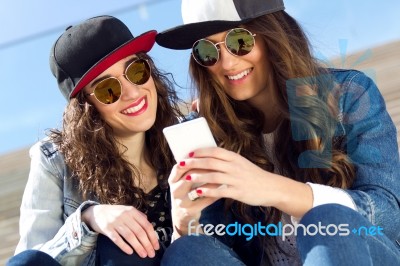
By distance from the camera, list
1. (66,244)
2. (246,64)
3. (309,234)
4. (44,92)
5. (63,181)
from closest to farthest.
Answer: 1. (309,234)
2. (66,244)
3. (246,64)
4. (63,181)
5. (44,92)

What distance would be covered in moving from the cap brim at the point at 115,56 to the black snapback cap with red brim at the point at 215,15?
7 cm

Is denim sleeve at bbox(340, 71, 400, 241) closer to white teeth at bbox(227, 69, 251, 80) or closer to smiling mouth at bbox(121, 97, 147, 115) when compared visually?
white teeth at bbox(227, 69, 251, 80)

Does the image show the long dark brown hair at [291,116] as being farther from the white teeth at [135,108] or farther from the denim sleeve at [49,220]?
the denim sleeve at [49,220]

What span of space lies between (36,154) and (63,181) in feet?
0.41

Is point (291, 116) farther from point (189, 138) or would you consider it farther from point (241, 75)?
point (189, 138)

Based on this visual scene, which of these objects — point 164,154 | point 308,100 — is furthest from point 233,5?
point 164,154

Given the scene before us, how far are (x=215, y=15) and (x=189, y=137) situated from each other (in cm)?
46

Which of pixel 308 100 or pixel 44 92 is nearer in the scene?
pixel 308 100

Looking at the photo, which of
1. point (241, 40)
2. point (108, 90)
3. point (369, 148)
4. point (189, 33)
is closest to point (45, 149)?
point (108, 90)

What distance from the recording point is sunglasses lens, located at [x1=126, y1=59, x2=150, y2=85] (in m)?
1.87

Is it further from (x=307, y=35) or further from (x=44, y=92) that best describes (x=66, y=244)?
(x=44, y=92)

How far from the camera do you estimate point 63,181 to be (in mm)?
1918

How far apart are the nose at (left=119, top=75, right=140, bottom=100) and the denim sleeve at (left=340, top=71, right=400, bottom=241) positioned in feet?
1.83

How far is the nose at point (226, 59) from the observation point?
5.82 ft
